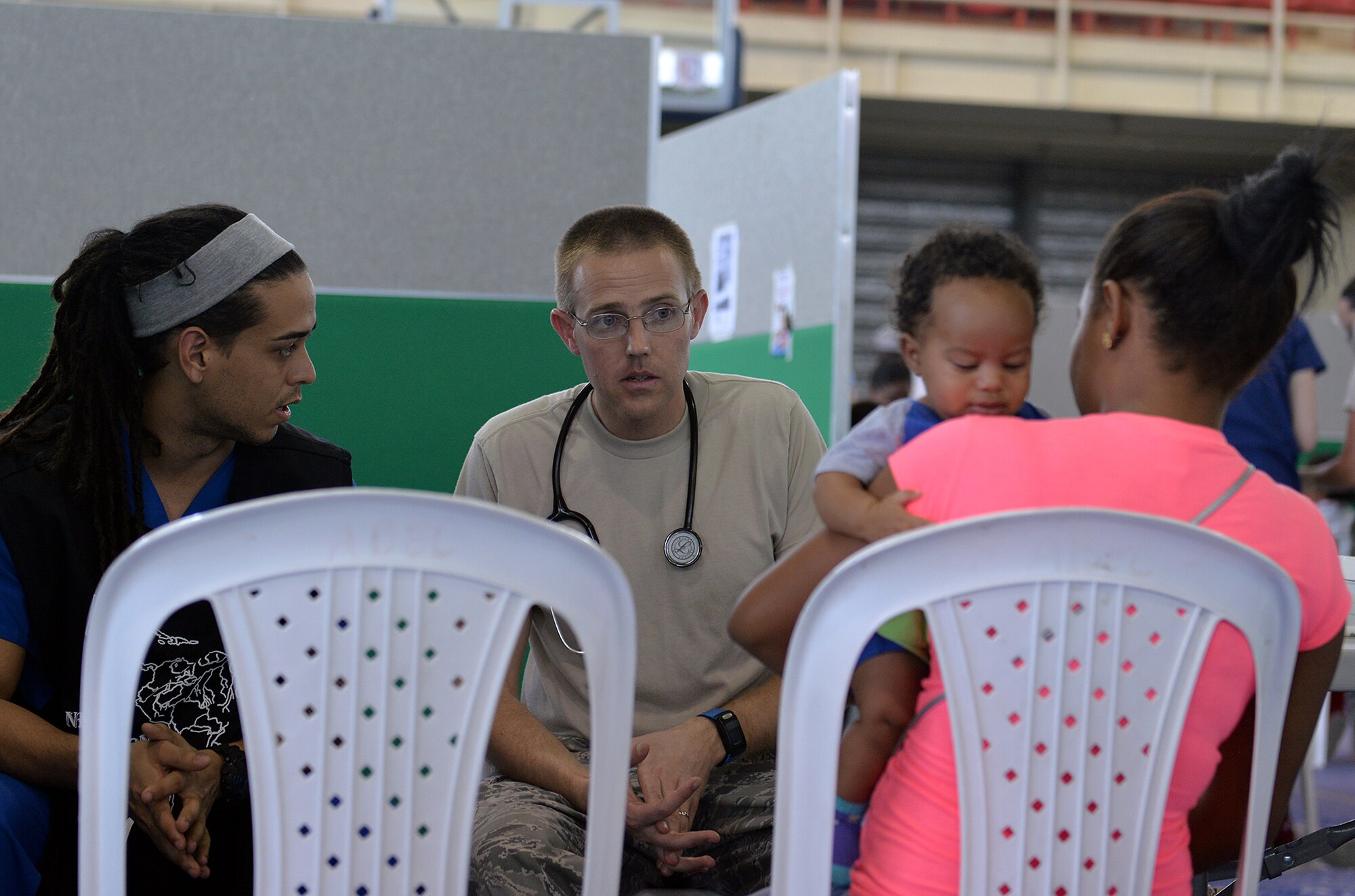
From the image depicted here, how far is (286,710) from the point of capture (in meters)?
0.90

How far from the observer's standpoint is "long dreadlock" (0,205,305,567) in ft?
4.91

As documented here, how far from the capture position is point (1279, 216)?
106cm

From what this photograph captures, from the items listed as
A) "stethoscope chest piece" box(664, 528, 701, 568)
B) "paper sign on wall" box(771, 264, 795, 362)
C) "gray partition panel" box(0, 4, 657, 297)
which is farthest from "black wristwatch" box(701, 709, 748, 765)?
"paper sign on wall" box(771, 264, 795, 362)

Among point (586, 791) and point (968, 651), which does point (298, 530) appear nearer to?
point (968, 651)

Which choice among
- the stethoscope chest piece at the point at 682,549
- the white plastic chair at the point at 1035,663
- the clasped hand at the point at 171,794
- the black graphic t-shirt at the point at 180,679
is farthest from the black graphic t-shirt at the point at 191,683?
the white plastic chair at the point at 1035,663

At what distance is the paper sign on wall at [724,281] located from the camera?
4008mm

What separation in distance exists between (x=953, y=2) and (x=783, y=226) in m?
5.42

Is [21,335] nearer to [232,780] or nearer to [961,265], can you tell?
[232,780]

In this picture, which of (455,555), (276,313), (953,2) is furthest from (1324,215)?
(953,2)

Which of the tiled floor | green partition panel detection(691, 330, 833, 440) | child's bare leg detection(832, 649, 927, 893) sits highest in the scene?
green partition panel detection(691, 330, 833, 440)

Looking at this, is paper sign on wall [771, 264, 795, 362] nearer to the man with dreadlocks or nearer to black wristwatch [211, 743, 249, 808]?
the man with dreadlocks

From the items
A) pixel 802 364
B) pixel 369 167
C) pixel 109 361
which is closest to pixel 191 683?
pixel 109 361

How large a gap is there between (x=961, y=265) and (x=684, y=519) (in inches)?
22.2

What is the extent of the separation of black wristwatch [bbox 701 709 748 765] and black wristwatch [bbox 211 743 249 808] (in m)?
0.57
